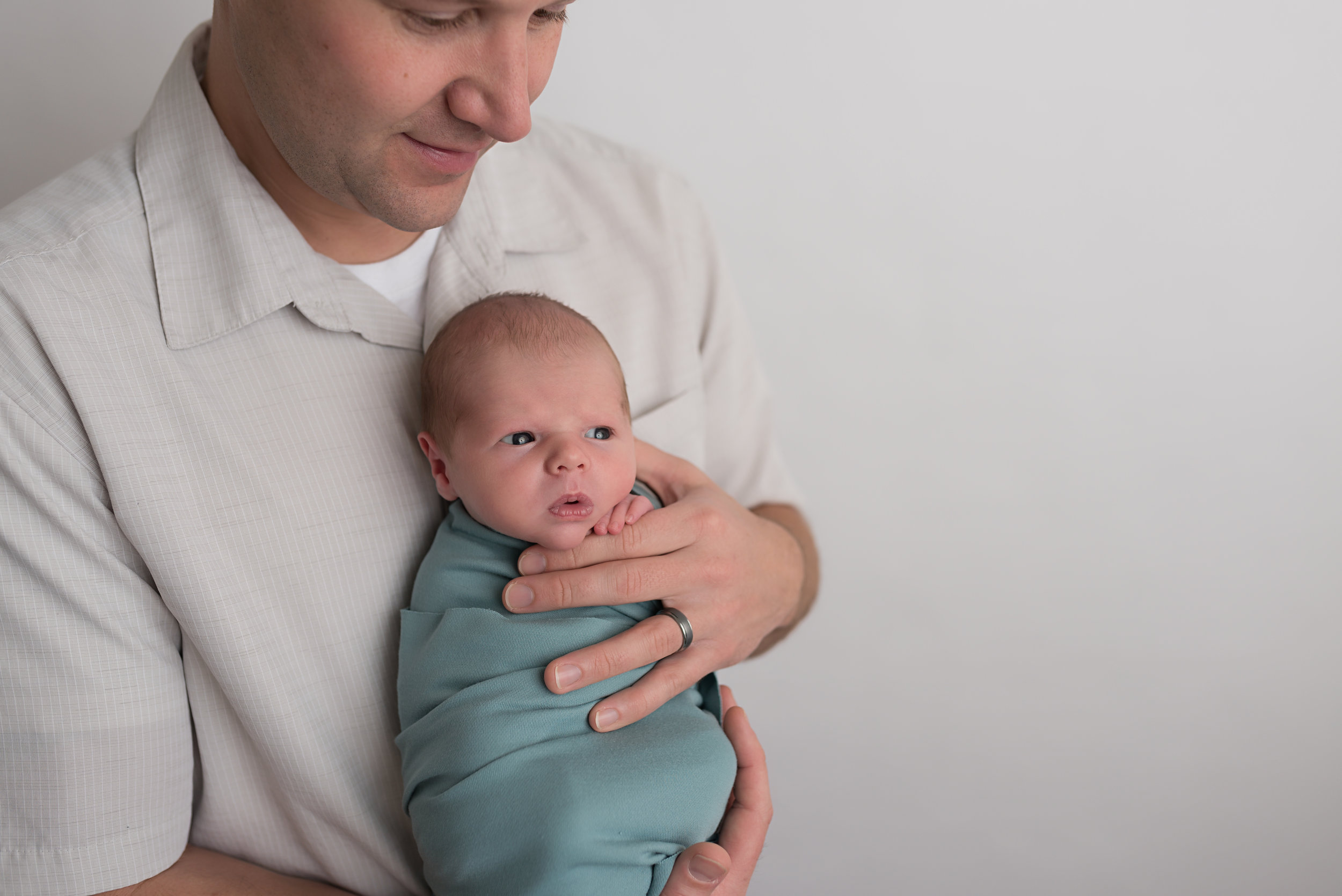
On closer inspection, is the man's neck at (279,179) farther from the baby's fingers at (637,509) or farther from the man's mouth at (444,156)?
the baby's fingers at (637,509)

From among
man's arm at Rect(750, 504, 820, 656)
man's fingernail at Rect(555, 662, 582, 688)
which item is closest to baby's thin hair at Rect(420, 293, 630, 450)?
man's fingernail at Rect(555, 662, 582, 688)

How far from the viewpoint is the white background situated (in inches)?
83.3

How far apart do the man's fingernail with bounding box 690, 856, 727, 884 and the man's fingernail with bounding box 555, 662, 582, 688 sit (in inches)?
10.8

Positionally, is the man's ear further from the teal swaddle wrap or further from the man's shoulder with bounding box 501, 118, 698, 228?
the man's shoulder with bounding box 501, 118, 698, 228

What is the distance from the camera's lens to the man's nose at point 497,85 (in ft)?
3.68

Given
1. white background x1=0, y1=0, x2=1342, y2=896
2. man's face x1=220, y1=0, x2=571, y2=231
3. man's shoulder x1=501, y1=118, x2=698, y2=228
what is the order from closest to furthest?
man's face x1=220, y1=0, x2=571, y2=231 → man's shoulder x1=501, y1=118, x2=698, y2=228 → white background x1=0, y1=0, x2=1342, y2=896

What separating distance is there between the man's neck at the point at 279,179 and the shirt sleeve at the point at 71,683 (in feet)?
1.49

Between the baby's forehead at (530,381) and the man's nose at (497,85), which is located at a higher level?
the man's nose at (497,85)

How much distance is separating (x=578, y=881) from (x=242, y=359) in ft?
2.74

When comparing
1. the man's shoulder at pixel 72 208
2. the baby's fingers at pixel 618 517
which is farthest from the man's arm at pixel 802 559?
the man's shoulder at pixel 72 208

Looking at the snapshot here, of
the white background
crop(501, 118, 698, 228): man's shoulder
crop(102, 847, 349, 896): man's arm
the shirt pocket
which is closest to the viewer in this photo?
crop(102, 847, 349, 896): man's arm

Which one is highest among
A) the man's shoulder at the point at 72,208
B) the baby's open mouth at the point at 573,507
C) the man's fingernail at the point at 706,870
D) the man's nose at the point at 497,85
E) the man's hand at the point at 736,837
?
the man's nose at the point at 497,85

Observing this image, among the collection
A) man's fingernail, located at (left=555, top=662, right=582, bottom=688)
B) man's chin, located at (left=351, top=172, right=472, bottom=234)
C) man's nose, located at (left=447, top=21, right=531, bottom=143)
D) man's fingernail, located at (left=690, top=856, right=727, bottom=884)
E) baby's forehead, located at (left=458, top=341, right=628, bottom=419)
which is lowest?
man's fingernail, located at (left=690, top=856, right=727, bottom=884)

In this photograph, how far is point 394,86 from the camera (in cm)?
111
